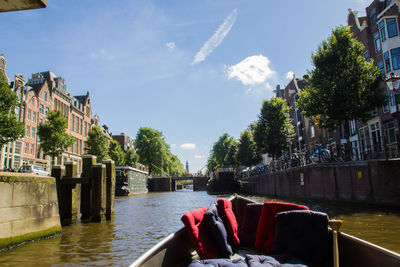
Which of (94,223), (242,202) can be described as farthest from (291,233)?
(94,223)

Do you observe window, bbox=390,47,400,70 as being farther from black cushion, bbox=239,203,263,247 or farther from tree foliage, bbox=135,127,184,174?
tree foliage, bbox=135,127,184,174

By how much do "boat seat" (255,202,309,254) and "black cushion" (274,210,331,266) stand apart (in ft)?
1.27

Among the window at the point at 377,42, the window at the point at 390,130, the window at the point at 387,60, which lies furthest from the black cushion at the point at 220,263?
the window at the point at 377,42

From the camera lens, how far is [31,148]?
36281 mm

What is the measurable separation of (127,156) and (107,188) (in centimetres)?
4666

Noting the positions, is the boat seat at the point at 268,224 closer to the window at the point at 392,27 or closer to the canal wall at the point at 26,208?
the canal wall at the point at 26,208

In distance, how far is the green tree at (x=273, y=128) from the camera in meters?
33.8

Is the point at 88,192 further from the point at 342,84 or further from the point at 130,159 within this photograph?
the point at 130,159

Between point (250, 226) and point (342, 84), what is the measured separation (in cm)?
1633

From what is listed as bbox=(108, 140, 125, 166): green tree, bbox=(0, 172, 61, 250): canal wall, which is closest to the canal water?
bbox=(0, 172, 61, 250): canal wall

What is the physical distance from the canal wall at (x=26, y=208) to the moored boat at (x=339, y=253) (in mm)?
5168

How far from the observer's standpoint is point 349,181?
16.3 m

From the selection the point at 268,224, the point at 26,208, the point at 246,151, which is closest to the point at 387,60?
the point at 268,224

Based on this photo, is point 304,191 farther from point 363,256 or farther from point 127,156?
point 127,156
